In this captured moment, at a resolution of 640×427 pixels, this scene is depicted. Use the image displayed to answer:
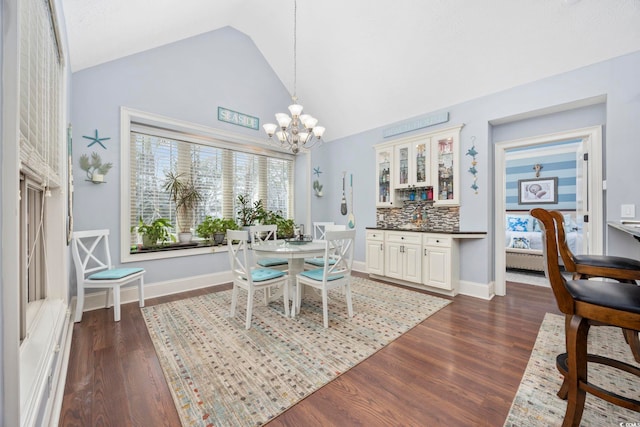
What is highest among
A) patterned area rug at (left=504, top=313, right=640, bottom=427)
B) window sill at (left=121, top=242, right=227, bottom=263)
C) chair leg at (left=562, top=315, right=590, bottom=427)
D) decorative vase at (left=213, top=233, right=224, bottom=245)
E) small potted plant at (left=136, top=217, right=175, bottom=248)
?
small potted plant at (left=136, top=217, right=175, bottom=248)

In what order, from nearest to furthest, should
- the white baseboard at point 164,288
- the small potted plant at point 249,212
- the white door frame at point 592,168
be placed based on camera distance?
the white door frame at point 592,168 → the white baseboard at point 164,288 → the small potted plant at point 249,212

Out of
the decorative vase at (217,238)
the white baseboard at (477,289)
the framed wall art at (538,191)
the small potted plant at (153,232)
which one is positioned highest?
the framed wall art at (538,191)

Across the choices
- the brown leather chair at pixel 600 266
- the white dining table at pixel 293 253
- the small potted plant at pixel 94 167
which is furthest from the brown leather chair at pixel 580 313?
the small potted plant at pixel 94 167

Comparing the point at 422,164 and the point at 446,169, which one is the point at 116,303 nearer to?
the point at 422,164

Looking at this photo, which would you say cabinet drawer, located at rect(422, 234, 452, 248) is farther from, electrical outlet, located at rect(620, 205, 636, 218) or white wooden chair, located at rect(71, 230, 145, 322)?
white wooden chair, located at rect(71, 230, 145, 322)

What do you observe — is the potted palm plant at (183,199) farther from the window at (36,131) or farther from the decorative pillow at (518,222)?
the decorative pillow at (518,222)

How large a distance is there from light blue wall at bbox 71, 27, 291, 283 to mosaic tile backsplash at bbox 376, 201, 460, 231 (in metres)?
2.80

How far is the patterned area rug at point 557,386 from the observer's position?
142cm

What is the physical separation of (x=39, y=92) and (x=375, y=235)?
4015 mm

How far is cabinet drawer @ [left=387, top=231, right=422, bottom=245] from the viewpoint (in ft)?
12.5

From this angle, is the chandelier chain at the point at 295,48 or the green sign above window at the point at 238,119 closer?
the chandelier chain at the point at 295,48

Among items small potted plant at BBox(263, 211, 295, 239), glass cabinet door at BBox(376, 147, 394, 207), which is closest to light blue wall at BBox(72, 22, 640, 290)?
glass cabinet door at BBox(376, 147, 394, 207)

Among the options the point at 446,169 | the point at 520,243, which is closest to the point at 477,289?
the point at 446,169

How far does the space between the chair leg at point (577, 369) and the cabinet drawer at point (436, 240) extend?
7.42 ft
